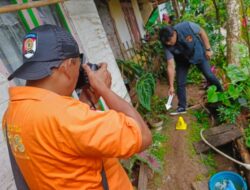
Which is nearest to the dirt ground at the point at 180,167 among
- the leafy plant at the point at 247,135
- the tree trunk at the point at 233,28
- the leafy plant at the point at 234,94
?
the leafy plant at the point at 247,135

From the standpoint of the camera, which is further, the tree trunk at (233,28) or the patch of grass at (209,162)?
the tree trunk at (233,28)

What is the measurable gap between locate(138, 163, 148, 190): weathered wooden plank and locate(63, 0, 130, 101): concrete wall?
1.29 meters

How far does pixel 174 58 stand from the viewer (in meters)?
4.44

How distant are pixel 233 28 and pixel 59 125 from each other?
13.0 feet

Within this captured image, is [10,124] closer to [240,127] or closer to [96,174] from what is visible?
[96,174]

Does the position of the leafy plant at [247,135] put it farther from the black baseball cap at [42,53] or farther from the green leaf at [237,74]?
the black baseball cap at [42,53]

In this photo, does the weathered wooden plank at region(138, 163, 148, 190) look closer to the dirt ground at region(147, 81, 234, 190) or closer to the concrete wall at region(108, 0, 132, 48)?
the dirt ground at region(147, 81, 234, 190)

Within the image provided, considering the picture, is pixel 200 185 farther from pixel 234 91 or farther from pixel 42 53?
pixel 42 53

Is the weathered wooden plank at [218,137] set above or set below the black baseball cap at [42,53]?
below

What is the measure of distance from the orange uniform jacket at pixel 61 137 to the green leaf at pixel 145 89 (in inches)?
123

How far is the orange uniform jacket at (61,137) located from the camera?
1.05m

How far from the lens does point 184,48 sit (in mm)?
4113

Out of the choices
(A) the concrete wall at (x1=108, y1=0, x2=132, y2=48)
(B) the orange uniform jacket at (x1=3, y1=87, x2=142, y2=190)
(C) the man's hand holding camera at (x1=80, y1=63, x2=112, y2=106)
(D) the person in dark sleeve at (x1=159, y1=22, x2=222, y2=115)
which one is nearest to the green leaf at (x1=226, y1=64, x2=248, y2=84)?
(D) the person in dark sleeve at (x1=159, y1=22, x2=222, y2=115)

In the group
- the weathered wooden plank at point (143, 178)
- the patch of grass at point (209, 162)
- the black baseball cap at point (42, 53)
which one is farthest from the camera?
the patch of grass at point (209, 162)
